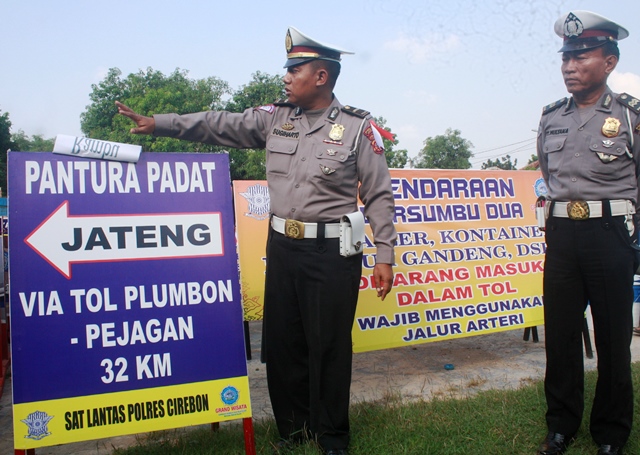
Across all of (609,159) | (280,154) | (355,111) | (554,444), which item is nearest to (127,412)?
(280,154)

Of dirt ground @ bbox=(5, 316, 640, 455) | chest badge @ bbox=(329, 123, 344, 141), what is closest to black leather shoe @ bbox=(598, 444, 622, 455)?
dirt ground @ bbox=(5, 316, 640, 455)

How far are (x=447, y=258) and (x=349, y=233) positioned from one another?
2.05m

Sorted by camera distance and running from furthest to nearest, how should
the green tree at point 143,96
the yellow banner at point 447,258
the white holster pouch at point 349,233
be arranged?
the green tree at point 143,96
the yellow banner at point 447,258
the white holster pouch at point 349,233

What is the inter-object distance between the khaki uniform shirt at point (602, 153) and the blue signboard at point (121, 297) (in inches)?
67.0

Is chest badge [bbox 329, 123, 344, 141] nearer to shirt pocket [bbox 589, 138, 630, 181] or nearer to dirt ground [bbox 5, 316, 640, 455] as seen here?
shirt pocket [bbox 589, 138, 630, 181]

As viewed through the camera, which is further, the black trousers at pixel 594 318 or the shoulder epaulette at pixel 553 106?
the shoulder epaulette at pixel 553 106

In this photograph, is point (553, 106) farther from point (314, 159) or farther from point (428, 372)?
point (428, 372)

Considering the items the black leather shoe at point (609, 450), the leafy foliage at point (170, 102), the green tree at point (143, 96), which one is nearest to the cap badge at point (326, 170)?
the black leather shoe at point (609, 450)

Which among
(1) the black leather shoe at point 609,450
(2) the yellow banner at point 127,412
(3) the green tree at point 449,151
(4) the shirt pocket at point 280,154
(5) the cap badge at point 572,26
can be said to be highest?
(3) the green tree at point 449,151

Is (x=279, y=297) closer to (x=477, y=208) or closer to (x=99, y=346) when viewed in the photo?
(x=99, y=346)

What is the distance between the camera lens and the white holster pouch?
9.25 ft

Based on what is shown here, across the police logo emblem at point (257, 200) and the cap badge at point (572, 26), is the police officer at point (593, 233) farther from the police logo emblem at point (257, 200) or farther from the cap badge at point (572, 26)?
the police logo emblem at point (257, 200)

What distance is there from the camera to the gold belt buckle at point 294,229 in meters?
2.85

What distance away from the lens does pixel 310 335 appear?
9.52ft
